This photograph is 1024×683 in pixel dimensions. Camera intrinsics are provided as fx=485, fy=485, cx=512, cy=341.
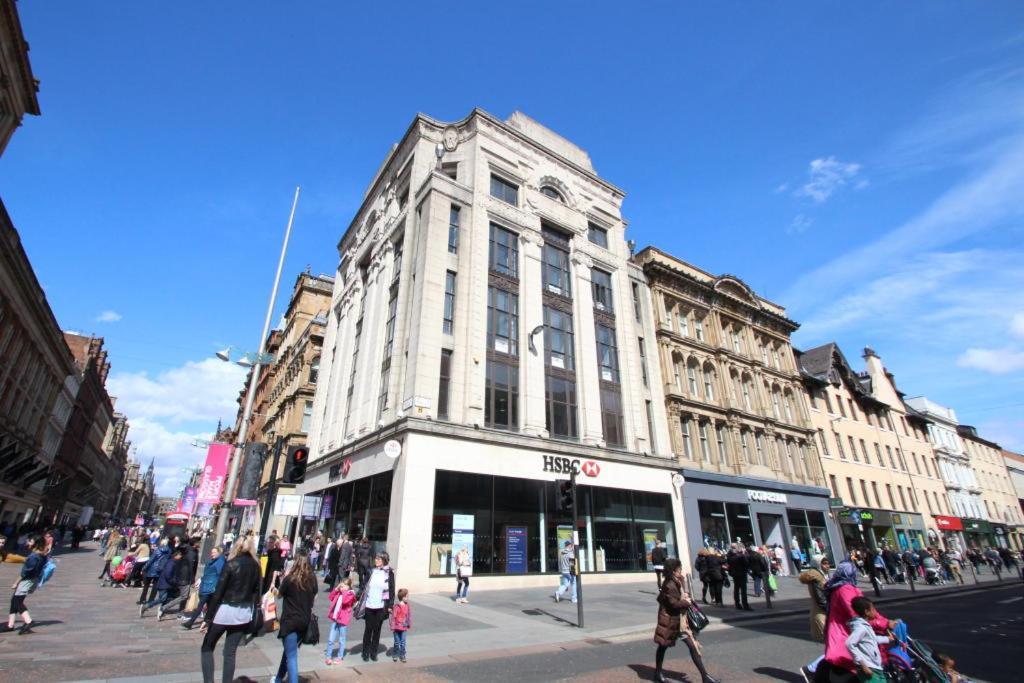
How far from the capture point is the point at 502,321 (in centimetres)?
2428

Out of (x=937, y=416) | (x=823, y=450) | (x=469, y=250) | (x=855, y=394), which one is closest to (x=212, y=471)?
(x=469, y=250)

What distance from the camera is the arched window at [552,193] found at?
30.0m

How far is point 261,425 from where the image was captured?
175ft

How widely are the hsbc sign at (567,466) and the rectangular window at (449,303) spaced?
24.3ft

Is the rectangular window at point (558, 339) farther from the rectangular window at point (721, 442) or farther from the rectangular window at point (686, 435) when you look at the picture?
the rectangular window at point (721, 442)

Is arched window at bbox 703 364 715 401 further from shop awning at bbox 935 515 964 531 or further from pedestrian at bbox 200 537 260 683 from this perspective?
pedestrian at bbox 200 537 260 683

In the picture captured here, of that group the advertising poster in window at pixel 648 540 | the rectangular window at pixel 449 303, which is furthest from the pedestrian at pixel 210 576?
the advertising poster in window at pixel 648 540

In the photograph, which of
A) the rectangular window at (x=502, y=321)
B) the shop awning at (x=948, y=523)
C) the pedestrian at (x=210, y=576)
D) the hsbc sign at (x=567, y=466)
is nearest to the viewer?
the pedestrian at (x=210, y=576)

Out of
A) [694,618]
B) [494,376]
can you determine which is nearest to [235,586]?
[694,618]

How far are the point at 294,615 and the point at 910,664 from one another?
25.2 feet

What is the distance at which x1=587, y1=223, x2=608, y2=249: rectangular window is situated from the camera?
103 ft

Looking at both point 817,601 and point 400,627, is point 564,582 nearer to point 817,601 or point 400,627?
point 400,627

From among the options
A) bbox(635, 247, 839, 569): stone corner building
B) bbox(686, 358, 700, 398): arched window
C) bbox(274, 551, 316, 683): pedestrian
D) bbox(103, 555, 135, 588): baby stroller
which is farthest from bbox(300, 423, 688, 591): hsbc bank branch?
bbox(274, 551, 316, 683): pedestrian

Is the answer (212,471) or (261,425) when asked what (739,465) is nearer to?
(212,471)
